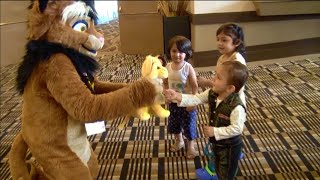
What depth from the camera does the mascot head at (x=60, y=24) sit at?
1.22 meters

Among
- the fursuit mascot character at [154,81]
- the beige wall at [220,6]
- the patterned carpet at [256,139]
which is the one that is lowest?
the patterned carpet at [256,139]

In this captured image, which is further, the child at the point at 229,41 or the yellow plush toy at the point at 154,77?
the child at the point at 229,41

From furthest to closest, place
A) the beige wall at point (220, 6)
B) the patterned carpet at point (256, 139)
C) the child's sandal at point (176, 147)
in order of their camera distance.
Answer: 1. the beige wall at point (220, 6)
2. the child's sandal at point (176, 147)
3. the patterned carpet at point (256, 139)

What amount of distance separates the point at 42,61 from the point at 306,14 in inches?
137

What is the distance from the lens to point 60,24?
4.06ft

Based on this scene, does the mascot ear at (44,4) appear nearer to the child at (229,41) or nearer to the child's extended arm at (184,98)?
the child's extended arm at (184,98)

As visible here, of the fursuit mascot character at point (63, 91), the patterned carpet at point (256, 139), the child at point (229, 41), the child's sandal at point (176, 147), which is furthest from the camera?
the child's sandal at point (176, 147)

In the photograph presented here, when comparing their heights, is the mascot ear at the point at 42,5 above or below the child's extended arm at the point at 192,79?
above

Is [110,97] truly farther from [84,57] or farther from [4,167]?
[4,167]

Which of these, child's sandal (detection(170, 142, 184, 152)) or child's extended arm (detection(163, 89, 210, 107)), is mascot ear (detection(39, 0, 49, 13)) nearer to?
child's extended arm (detection(163, 89, 210, 107))

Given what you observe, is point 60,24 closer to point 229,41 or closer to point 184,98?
point 184,98

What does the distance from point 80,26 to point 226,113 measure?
0.78 m

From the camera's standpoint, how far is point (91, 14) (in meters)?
1.36

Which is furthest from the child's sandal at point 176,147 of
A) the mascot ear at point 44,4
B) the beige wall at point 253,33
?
the beige wall at point 253,33
